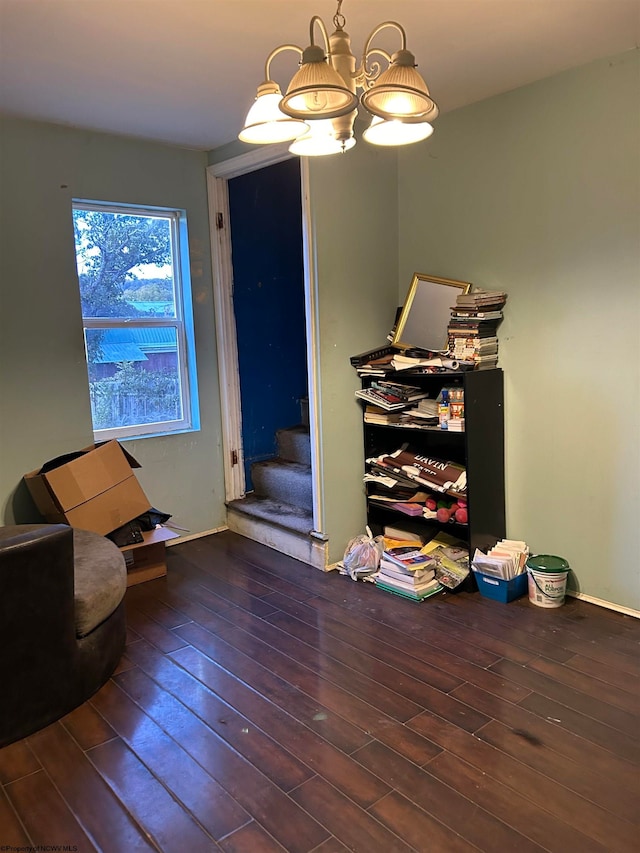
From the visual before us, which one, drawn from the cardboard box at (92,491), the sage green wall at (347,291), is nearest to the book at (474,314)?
the sage green wall at (347,291)

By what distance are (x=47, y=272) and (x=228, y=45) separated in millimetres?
1543

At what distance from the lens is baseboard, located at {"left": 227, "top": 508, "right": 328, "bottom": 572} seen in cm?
350

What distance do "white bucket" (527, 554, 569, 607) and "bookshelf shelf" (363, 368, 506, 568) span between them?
288mm

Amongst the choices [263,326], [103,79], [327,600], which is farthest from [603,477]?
[103,79]

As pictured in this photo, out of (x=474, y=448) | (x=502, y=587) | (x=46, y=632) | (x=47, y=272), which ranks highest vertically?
(x=47, y=272)

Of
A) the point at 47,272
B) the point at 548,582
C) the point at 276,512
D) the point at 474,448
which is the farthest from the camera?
the point at 276,512

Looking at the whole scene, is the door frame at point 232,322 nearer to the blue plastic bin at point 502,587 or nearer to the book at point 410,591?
the book at point 410,591

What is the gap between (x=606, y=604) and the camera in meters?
2.90

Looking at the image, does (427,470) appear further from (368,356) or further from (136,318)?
(136,318)

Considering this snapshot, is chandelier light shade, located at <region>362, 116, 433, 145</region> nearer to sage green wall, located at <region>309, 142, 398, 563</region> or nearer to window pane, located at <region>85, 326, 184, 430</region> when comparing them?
sage green wall, located at <region>309, 142, 398, 563</region>

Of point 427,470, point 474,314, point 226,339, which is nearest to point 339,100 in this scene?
point 474,314

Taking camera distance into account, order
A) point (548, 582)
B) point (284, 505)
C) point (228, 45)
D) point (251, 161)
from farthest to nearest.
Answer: point (284, 505) < point (251, 161) < point (548, 582) < point (228, 45)

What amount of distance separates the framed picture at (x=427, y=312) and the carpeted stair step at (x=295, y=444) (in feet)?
3.42

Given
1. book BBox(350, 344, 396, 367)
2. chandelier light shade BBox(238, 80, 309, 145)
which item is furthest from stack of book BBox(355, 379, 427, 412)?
chandelier light shade BBox(238, 80, 309, 145)
